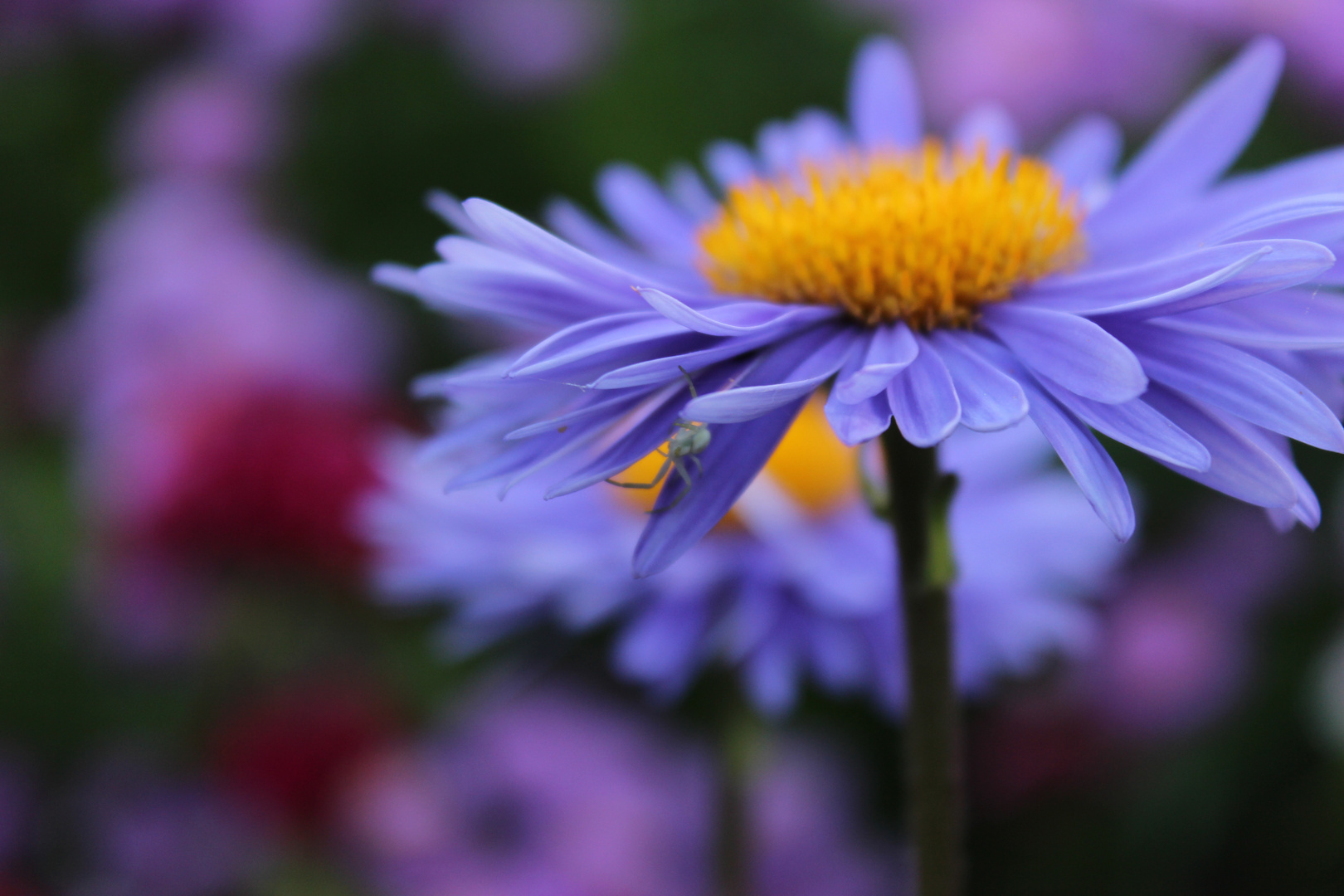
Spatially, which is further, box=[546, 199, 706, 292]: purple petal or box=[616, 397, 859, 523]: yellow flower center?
box=[616, 397, 859, 523]: yellow flower center

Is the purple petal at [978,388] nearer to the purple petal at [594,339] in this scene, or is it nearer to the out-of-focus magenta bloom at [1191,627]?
the purple petal at [594,339]

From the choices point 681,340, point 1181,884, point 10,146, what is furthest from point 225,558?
point 10,146

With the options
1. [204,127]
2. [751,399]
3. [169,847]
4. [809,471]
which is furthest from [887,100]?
[204,127]

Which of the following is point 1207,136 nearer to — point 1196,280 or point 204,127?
point 1196,280

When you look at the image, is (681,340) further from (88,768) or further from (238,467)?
(88,768)

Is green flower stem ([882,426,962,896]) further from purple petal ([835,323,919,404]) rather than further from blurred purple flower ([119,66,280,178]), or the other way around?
blurred purple flower ([119,66,280,178])

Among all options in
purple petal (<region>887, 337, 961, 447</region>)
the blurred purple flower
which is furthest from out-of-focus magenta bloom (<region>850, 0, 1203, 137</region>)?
purple petal (<region>887, 337, 961, 447</region>)
